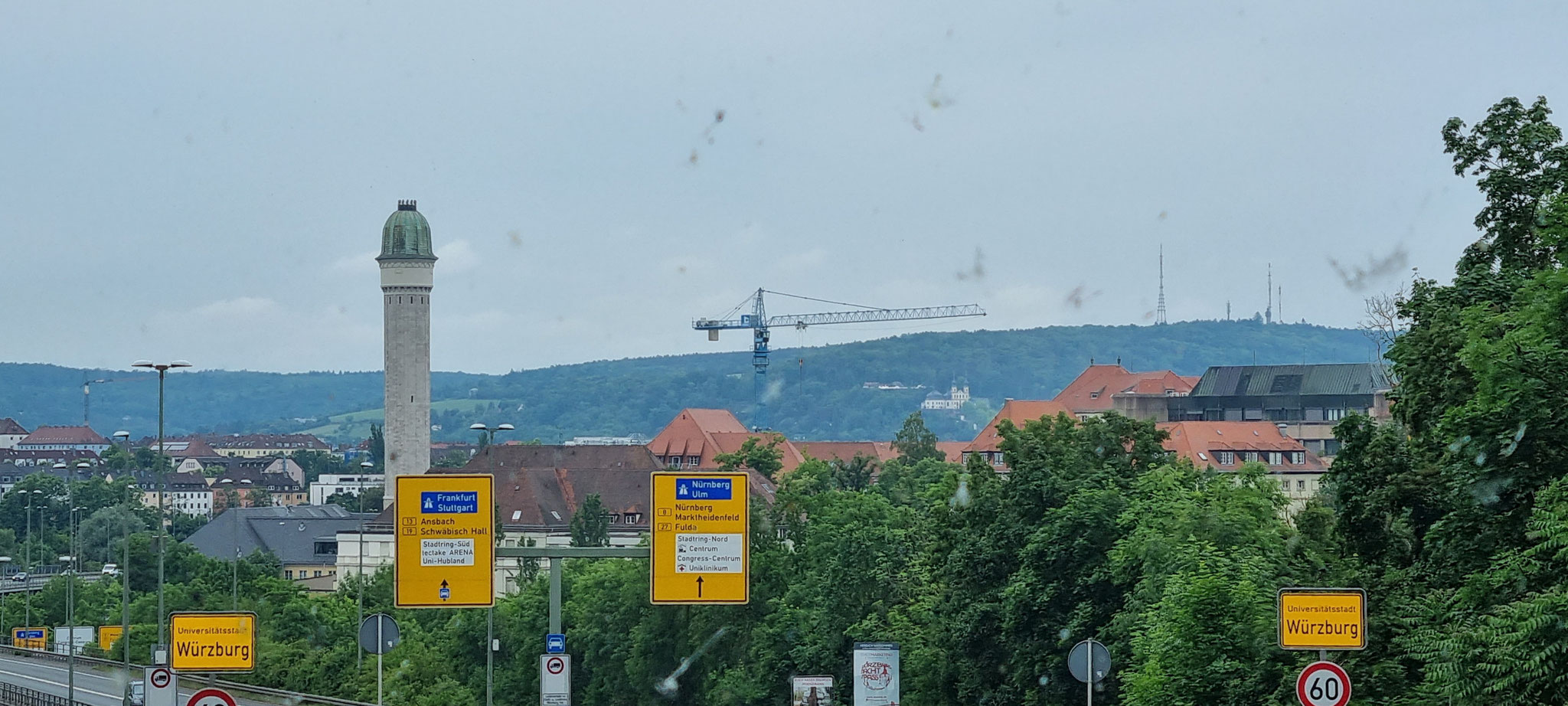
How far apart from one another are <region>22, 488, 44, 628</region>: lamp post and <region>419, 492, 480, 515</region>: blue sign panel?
79.8 metres

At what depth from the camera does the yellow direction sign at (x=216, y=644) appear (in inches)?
987

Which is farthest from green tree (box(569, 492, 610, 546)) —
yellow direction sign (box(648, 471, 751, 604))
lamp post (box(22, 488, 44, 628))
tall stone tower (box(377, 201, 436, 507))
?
yellow direction sign (box(648, 471, 751, 604))

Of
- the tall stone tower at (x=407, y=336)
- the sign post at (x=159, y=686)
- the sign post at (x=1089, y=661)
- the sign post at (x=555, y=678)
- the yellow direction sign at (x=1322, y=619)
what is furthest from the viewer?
the tall stone tower at (x=407, y=336)

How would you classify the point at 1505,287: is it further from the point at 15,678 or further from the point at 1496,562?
the point at 15,678

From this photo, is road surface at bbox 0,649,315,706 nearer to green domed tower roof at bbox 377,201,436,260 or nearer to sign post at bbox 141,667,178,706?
sign post at bbox 141,667,178,706

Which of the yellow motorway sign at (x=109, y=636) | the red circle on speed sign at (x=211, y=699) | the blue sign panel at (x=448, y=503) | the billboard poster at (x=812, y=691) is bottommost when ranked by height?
the yellow motorway sign at (x=109, y=636)

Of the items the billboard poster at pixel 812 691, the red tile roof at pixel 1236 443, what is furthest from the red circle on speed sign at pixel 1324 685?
the red tile roof at pixel 1236 443

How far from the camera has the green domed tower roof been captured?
604 feet

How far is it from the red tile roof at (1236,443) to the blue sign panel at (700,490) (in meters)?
122

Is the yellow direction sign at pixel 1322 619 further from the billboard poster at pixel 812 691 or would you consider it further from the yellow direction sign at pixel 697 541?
the billboard poster at pixel 812 691

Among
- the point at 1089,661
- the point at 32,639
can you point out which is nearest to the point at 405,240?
the point at 32,639

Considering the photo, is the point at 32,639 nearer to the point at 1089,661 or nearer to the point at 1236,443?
the point at 1089,661

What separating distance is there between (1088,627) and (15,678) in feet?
166

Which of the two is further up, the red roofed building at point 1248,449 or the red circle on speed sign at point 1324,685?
the red roofed building at point 1248,449
